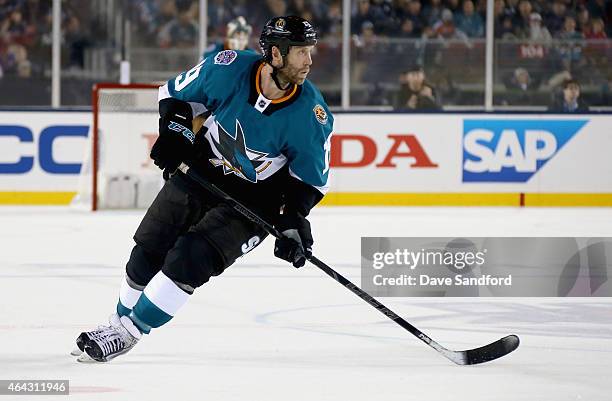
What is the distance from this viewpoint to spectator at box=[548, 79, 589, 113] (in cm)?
998

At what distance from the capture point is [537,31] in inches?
396

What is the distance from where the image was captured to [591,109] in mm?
10016

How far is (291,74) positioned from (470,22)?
20.8 ft

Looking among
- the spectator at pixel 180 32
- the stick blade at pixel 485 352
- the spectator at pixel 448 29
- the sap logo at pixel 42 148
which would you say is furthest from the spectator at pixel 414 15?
the stick blade at pixel 485 352

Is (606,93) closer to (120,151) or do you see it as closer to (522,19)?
(522,19)

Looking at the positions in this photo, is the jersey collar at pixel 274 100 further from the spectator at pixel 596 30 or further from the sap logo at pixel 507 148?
the spectator at pixel 596 30

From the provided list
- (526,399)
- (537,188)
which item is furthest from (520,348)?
(537,188)

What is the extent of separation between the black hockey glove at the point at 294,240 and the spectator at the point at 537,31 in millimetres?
6391

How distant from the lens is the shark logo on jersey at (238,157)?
399 cm

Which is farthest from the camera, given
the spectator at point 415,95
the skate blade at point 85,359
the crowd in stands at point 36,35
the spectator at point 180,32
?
the spectator at point 415,95

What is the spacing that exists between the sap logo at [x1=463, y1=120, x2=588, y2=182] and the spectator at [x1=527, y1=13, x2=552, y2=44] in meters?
A: 0.66

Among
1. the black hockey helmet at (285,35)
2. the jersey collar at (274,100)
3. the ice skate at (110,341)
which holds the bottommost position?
the ice skate at (110,341)

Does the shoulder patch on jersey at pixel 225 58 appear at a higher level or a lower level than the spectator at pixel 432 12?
lower

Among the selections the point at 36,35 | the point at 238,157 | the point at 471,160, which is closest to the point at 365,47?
the point at 471,160
